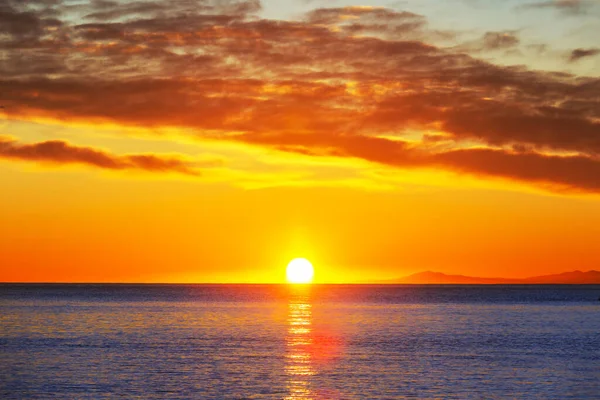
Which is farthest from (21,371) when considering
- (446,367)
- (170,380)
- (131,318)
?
(131,318)

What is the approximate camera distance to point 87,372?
6625cm

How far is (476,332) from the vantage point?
115438 mm

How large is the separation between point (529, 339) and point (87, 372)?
59.2 meters

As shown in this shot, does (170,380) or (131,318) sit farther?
(131,318)

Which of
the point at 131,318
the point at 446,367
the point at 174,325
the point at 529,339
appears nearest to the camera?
the point at 446,367

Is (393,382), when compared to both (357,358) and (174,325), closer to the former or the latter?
(357,358)

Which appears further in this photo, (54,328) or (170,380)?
(54,328)

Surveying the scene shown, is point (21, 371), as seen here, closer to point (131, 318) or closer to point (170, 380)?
point (170, 380)

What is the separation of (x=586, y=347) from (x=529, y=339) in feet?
39.8

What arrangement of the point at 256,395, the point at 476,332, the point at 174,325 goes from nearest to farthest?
the point at 256,395
the point at 476,332
the point at 174,325

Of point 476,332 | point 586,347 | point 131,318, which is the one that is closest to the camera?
point 586,347

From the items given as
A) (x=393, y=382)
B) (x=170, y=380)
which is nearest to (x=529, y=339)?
(x=393, y=382)

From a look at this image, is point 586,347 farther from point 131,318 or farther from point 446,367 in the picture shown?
point 131,318

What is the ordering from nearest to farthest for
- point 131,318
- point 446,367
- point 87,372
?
point 87,372 < point 446,367 < point 131,318
